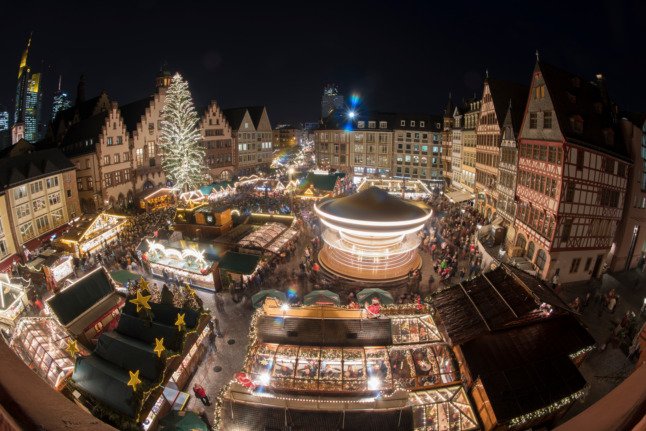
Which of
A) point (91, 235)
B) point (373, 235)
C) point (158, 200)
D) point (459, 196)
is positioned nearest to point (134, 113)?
point (158, 200)

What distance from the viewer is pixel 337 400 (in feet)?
34.4

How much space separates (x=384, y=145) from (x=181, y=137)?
3162 centimetres

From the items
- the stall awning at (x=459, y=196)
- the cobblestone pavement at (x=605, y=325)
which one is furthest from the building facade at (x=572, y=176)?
the stall awning at (x=459, y=196)

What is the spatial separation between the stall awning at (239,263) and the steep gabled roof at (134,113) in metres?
29.9

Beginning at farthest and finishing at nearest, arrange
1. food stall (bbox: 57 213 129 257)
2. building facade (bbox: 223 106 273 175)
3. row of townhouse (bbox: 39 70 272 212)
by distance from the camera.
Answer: building facade (bbox: 223 106 273 175)
row of townhouse (bbox: 39 70 272 212)
food stall (bbox: 57 213 129 257)

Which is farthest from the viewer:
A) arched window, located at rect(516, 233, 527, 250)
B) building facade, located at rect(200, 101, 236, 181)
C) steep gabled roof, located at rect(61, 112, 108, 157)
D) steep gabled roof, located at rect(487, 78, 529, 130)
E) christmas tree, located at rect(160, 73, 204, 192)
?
building facade, located at rect(200, 101, 236, 181)

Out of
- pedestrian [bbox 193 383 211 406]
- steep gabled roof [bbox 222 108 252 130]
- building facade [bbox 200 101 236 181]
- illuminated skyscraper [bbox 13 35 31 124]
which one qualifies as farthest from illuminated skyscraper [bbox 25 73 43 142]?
pedestrian [bbox 193 383 211 406]

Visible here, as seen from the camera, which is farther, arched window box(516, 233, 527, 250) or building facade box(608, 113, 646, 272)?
arched window box(516, 233, 527, 250)

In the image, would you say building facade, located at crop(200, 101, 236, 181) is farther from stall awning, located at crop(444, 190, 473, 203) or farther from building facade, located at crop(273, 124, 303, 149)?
building facade, located at crop(273, 124, 303, 149)

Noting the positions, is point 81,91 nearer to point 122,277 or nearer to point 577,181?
point 122,277

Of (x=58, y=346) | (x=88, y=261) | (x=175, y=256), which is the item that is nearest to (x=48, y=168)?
(x=88, y=261)

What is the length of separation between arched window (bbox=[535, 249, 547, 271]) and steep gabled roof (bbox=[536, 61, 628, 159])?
6.97 metres

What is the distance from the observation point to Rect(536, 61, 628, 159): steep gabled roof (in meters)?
Result: 21.6

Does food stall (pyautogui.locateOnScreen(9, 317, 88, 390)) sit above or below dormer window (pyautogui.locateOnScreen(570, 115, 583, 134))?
below
